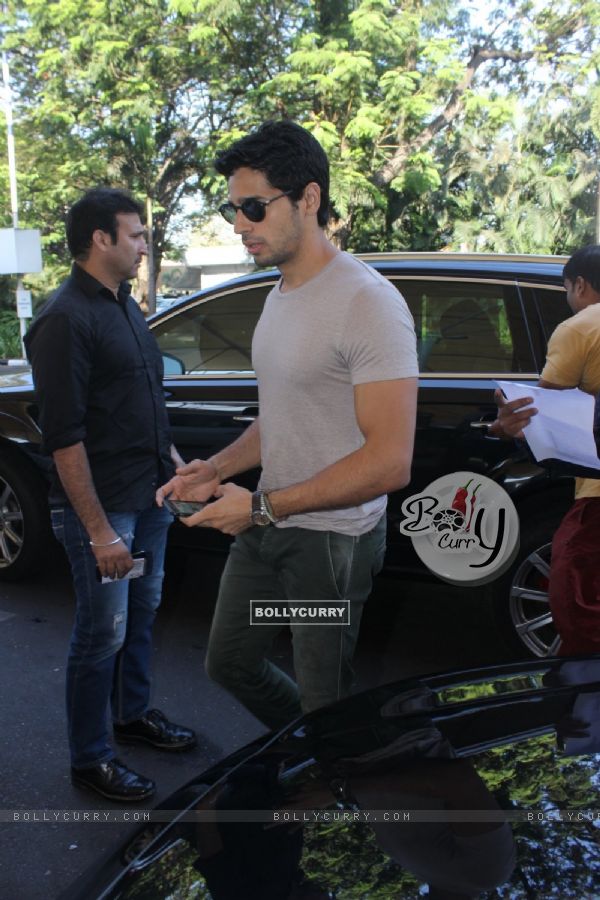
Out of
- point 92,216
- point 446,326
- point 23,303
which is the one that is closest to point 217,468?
point 92,216

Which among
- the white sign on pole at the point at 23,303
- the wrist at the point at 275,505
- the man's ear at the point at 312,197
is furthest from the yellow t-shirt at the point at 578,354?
the white sign on pole at the point at 23,303

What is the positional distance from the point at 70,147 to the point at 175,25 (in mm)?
4072

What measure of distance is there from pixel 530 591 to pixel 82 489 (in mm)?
1977

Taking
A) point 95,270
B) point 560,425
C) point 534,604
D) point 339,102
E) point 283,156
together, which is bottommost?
point 534,604

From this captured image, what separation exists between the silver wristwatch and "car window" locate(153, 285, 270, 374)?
220 cm

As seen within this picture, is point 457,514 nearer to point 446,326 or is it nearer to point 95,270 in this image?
point 446,326

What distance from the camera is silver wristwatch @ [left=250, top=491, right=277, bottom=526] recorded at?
2.07m

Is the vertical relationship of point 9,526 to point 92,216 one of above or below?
below

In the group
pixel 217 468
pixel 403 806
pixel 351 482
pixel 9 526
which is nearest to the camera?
pixel 403 806

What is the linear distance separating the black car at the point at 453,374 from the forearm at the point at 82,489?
149 cm

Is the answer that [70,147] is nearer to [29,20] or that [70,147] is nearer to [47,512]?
[29,20]

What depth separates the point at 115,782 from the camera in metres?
2.90

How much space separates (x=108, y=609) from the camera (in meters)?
2.79

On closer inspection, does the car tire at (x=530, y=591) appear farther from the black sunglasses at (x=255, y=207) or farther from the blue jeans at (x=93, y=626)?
the black sunglasses at (x=255, y=207)
